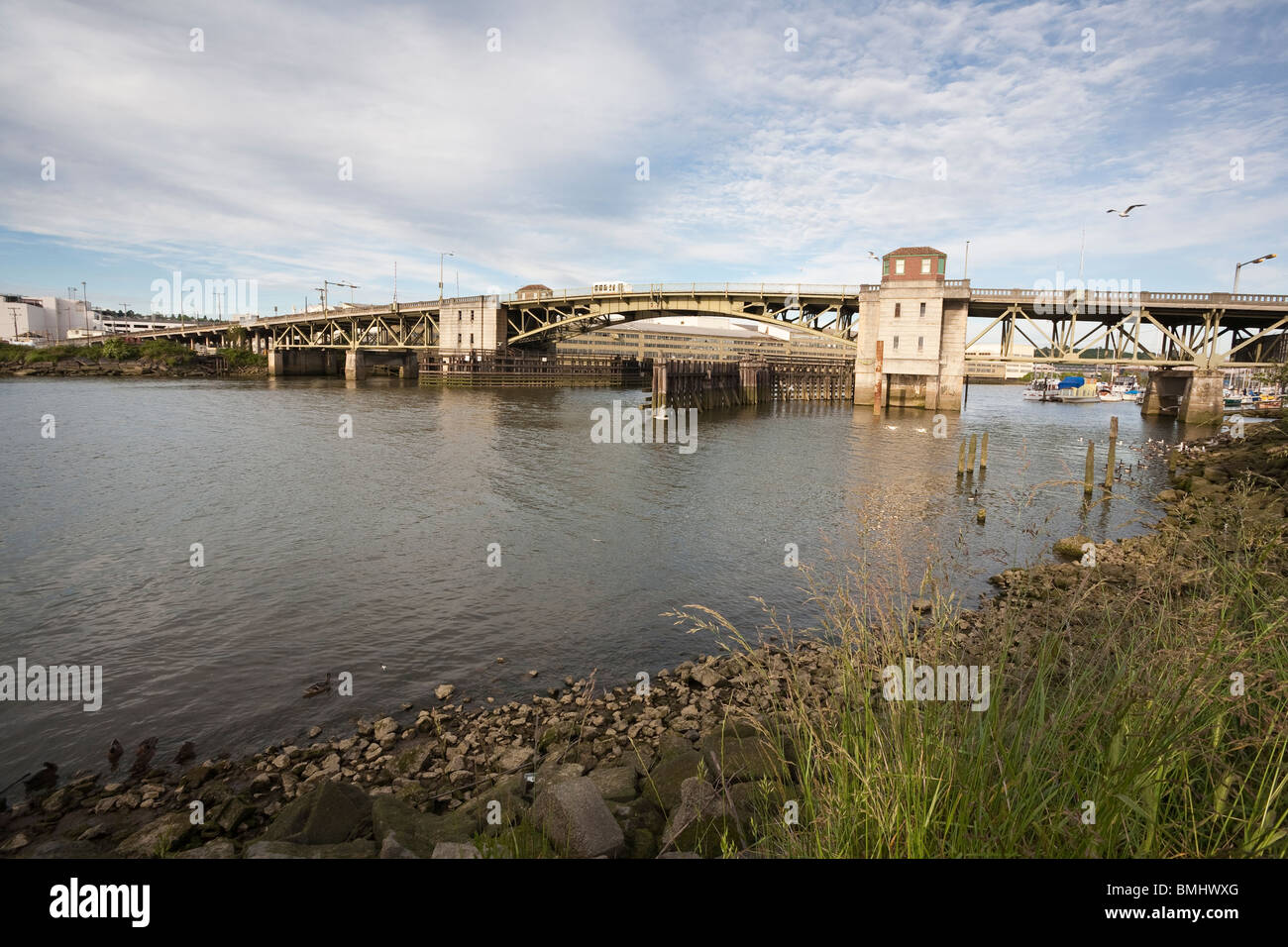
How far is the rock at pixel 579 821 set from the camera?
4965mm

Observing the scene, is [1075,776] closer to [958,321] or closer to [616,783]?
[616,783]

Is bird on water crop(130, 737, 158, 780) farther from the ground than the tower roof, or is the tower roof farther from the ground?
the tower roof

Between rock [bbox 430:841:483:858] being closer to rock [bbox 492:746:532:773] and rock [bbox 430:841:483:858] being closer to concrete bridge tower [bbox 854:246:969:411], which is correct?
rock [bbox 492:746:532:773]

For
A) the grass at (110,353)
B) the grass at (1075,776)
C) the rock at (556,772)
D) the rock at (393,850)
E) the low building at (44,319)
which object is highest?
the low building at (44,319)

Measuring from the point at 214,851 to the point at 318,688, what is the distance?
396 centimetres

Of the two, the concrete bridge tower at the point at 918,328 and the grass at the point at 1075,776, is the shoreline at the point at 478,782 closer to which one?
the grass at the point at 1075,776

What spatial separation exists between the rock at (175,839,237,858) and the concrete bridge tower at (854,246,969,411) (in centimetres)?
5560

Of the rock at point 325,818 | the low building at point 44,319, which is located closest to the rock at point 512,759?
the rock at point 325,818

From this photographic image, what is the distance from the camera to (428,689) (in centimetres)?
945

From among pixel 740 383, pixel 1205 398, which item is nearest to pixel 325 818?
pixel 740 383

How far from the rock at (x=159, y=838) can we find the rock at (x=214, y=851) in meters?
0.27

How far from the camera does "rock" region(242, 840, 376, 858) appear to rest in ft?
17.0

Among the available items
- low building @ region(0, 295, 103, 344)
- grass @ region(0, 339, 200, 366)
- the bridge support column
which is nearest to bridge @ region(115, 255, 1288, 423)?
the bridge support column
